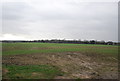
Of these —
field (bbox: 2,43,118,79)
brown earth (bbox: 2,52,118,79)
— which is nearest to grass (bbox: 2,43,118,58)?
field (bbox: 2,43,118,79)

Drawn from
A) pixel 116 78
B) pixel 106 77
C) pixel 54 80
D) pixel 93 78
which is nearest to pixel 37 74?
pixel 54 80

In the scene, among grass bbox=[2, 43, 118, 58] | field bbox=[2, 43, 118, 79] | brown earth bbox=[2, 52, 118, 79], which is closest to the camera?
field bbox=[2, 43, 118, 79]

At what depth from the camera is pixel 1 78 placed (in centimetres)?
1001

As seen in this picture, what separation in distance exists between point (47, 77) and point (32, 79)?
126 centimetres

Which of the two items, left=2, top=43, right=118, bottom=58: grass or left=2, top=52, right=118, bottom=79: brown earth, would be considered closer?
left=2, top=52, right=118, bottom=79: brown earth

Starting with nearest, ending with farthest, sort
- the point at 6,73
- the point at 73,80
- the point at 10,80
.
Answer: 1. the point at 10,80
2. the point at 73,80
3. the point at 6,73

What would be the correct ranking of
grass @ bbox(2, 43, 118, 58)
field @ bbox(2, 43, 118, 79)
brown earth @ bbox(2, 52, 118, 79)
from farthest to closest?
grass @ bbox(2, 43, 118, 58), brown earth @ bbox(2, 52, 118, 79), field @ bbox(2, 43, 118, 79)

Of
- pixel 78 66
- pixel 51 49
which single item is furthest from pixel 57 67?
pixel 51 49

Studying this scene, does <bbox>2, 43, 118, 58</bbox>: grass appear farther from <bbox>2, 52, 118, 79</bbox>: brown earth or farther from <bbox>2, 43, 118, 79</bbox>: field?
<bbox>2, 52, 118, 79</bbox>: brown earth

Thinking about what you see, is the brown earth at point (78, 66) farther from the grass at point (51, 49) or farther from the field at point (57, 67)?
the grass at point (51, 49)

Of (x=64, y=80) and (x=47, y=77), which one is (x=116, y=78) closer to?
(x=64, y=80)

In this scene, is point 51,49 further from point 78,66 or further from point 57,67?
point 57,67

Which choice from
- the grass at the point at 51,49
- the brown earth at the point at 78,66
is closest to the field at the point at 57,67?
the brown earth at the point at 78,66

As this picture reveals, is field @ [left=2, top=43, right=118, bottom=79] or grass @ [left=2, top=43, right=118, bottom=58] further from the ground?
grass @ [left=2, top=43, right=118, bottom=58]
